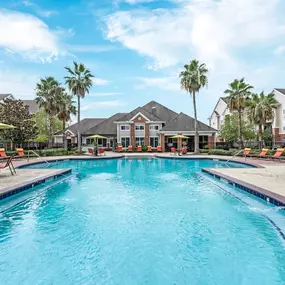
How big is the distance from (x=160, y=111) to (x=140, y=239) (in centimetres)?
3619

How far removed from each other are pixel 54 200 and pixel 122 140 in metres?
28.6

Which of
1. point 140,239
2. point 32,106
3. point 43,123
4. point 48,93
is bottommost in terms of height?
point 140,239

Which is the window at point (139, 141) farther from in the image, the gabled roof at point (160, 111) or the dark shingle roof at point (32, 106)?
the dark shingle roof at point (32, 106)

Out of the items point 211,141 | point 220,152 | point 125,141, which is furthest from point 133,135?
point 220,152

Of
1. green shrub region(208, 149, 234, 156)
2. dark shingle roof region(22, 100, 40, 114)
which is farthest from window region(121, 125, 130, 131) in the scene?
dark shingle roof region(22, 100, 40, 114)

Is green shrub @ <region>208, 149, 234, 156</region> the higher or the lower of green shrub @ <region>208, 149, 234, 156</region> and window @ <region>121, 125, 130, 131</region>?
the lower

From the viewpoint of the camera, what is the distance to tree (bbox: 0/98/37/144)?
84.8ft

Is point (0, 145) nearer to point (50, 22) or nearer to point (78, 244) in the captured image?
point (50, 22)

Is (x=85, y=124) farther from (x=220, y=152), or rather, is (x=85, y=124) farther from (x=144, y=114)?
(x=220, y=152)

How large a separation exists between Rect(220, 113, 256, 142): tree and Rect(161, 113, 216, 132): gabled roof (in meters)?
2.11

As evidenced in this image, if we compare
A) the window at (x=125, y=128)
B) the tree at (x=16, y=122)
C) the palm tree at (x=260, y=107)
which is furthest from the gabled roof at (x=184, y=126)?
the tree at (x=16, y=122)

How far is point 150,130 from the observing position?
37406 millimetres

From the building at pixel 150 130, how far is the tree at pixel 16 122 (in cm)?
1281

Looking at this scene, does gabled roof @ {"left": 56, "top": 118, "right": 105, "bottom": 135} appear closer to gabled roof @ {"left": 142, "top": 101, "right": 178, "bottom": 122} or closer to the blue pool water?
gabled roof @ {"left": 142, "top": 101, "right": 178, "bottom": 122}
